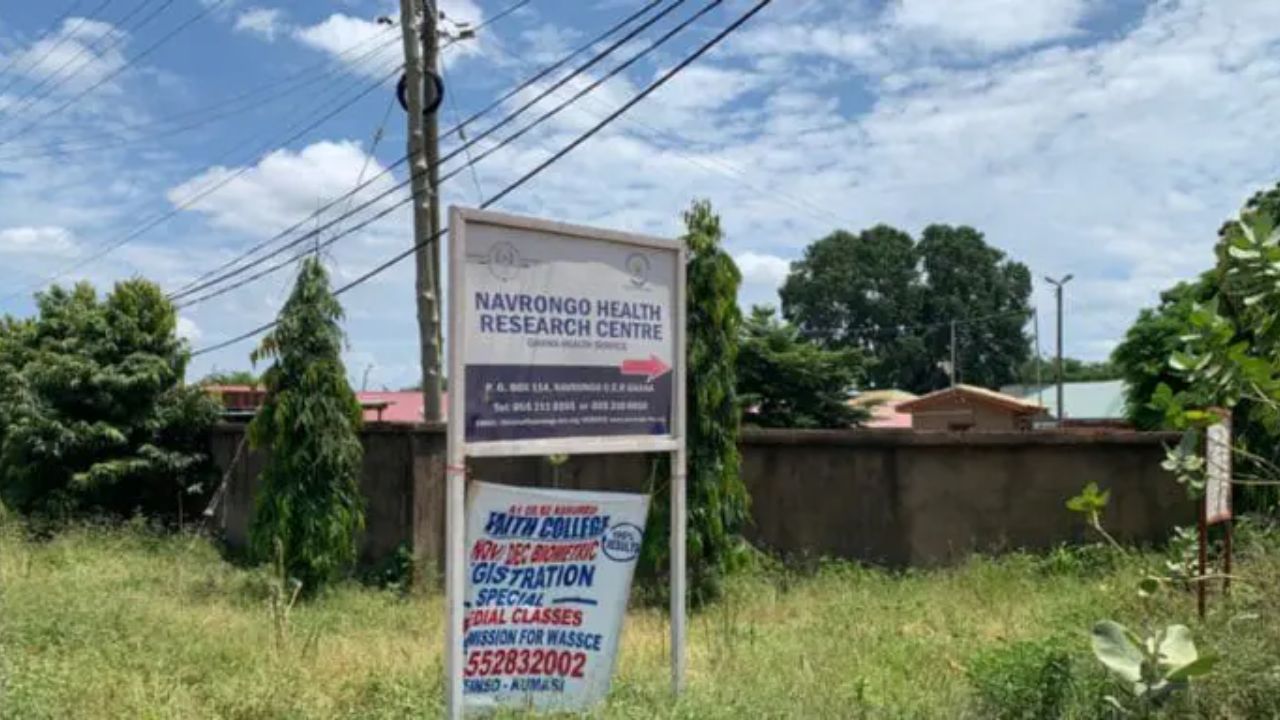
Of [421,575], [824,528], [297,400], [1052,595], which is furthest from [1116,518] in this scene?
[297,400]

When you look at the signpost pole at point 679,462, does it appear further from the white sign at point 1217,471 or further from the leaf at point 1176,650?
the white sign at point 1217,471

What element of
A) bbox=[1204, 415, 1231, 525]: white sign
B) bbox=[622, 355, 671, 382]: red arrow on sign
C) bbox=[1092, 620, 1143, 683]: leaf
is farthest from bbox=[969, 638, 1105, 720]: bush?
bbox=[622, 355, 671, 382]: red arrow on sign

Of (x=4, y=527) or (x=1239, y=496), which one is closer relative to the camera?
(x=1239, y=496)

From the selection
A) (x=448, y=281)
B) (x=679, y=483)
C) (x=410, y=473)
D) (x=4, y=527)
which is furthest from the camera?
(x=4, y=527)

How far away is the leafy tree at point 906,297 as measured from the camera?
243ft

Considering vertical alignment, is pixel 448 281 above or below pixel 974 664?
above

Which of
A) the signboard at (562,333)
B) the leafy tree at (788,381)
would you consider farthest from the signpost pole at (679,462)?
the leafy tree at (788,381)

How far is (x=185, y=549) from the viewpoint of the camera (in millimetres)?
13492

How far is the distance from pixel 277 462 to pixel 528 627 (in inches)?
251

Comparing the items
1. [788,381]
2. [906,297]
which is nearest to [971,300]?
[906,297]

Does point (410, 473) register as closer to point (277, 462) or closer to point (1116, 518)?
point (277, 462)

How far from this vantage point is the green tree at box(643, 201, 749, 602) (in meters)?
9.98

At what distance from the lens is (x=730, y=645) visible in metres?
7.18

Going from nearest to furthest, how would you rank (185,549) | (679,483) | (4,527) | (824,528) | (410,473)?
(679,483) < (824,528) < (410,473) < (185,549) < (4,527)
